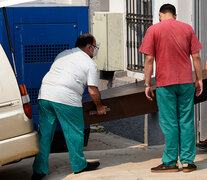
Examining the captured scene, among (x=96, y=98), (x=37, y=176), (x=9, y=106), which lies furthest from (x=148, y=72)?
(x=37, y=176)

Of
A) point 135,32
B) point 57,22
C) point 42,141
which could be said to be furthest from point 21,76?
point 135,32

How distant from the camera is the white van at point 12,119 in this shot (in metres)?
5.41

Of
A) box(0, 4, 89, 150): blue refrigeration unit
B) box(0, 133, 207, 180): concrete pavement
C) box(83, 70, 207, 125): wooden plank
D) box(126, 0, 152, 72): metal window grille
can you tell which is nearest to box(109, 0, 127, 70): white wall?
box(126, 0, 152, 72): metal window grille

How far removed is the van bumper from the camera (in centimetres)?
541

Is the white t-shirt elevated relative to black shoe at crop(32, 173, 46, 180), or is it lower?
elevated

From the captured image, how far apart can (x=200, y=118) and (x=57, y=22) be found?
279cm

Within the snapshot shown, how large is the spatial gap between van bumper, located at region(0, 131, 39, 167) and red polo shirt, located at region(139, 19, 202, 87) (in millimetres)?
1509

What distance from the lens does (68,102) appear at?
6000 millimetres

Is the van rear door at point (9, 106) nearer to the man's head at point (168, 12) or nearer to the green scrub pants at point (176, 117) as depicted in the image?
the green scrub pants at point (176, 117)

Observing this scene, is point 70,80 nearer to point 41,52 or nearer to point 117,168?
point 117,168

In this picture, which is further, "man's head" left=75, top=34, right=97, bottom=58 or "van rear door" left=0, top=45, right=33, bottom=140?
"man's head" left=75, top=34, right=97, bottom=58

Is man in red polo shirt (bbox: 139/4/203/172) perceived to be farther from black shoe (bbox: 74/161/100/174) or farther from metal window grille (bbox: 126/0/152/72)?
metal window grille (bbox: 126/0/152/72)

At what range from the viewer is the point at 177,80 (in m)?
5.86

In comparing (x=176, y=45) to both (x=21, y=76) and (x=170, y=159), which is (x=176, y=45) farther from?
(x=21, y=76)
